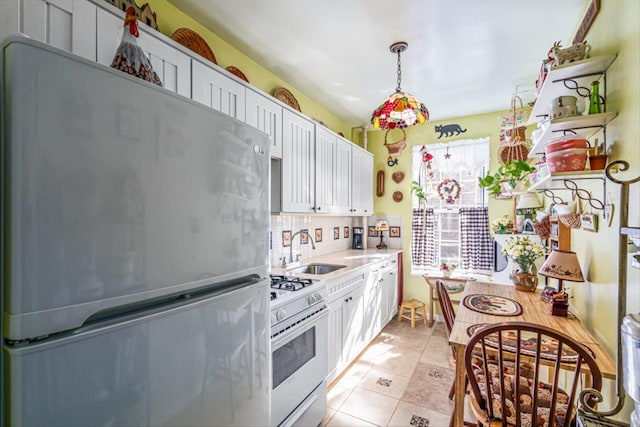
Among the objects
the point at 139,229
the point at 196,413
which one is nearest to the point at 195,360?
the point at 196,413

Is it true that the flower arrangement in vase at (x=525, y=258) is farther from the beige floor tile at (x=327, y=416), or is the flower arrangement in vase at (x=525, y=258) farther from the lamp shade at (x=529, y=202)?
the beige floor tile at (x=327, y=416)

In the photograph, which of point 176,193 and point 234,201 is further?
point 234,201

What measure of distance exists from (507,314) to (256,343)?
154 cm

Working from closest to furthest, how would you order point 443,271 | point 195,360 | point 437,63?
point 195,360, point 437,63, point 443,271

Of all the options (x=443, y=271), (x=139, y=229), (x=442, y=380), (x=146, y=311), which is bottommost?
(x=442, y=380)

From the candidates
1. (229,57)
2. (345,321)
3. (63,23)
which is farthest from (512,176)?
(63,23)

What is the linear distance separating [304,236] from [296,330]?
5.16 feet

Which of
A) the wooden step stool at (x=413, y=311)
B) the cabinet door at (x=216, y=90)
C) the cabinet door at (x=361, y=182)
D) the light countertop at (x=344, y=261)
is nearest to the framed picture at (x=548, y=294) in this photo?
the light countertop at (x=344, y=261)

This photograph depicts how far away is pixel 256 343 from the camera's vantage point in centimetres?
110

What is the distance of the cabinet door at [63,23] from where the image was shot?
969mm

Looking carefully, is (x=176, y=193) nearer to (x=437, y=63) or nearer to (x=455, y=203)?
(x=437, y=63)

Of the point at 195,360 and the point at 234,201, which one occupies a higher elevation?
the point at 234,201

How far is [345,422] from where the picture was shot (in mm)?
2027

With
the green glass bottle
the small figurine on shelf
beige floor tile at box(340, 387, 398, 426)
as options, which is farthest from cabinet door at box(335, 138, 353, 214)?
the small figurine on shelf
